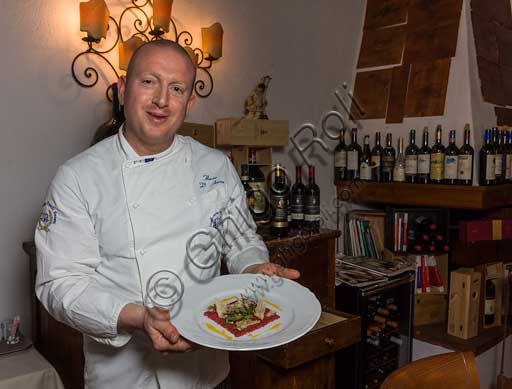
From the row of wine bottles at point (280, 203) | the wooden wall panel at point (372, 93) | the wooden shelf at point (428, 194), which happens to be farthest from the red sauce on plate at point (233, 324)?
the wooden wall panel at point (372, 93)

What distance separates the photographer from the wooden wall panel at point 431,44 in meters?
2.93

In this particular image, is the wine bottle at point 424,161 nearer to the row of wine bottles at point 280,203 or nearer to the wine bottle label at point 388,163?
the wine bottle label at point 388,163

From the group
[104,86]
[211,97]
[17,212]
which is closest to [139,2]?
[104,86]

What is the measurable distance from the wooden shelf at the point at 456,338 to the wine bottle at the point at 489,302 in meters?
0.07

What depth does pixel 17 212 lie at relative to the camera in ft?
6.16

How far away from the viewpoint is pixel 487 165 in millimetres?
2811

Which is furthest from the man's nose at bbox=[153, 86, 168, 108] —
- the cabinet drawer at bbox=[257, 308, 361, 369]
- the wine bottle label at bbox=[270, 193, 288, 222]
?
the wine bottle label at bbox=[270, 193, 288, 222]

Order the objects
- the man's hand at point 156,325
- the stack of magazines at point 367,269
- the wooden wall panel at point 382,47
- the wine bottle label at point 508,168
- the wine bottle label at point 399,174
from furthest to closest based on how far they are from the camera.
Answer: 1. the wooden wall panel at point 382,47
2. the wine bottle label at point 399,174
3. the wine bottle label at point 508,168
4. the stack of magazines at point 367,269
5. the man's hand at point 156,325

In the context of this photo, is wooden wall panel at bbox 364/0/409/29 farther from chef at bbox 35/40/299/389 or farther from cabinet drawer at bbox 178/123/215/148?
chef at bbox 35/40/299/389

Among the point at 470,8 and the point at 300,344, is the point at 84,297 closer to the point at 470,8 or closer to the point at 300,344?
the point at 300,344

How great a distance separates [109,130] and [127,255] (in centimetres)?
84

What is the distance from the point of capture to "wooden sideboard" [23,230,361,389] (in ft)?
5.77

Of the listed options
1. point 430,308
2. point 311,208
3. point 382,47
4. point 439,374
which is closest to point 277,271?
point 439,374

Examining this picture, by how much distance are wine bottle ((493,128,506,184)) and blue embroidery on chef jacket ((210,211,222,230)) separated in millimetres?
2202
